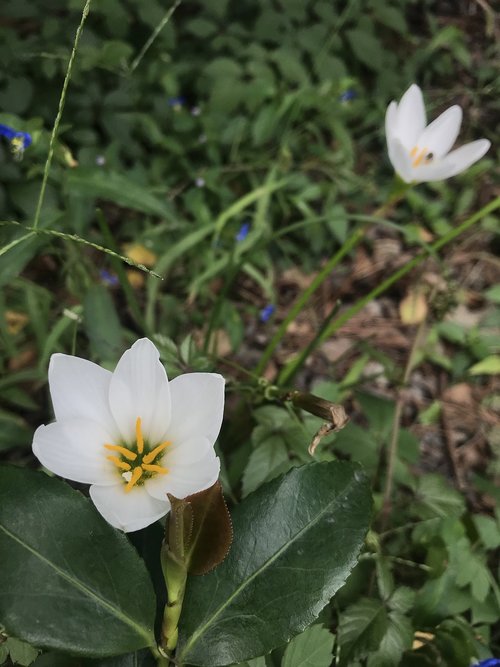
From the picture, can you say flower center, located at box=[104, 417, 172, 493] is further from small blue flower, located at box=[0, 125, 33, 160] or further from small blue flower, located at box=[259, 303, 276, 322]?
small blue flower, located at box=[259, 303, 276, 322]

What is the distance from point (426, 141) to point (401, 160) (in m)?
0.18

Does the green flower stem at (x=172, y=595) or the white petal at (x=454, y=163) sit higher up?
the white petal at (x=454, y=163)

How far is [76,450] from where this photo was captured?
69 cm

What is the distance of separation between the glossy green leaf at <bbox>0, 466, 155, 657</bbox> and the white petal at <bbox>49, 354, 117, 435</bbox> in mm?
83

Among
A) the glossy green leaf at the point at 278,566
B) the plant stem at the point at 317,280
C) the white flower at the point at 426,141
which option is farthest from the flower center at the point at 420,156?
the glossy green leaf at the point at 278,566

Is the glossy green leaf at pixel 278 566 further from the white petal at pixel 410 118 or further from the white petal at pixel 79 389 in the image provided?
the white petal at pixel 410 118

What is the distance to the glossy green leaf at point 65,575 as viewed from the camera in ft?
2.10

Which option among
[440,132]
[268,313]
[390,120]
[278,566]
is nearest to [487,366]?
[268,313]

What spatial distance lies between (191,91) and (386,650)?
5.28ft

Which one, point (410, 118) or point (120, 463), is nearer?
point (120, 463)

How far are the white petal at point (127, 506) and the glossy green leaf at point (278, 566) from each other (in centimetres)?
13

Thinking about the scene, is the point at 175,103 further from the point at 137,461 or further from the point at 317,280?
the point at 137,461

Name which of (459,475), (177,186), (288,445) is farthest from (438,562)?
(177,186)

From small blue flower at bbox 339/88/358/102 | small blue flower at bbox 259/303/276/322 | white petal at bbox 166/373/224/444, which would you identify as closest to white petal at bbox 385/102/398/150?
white petal at bbox 166/373/224/444
